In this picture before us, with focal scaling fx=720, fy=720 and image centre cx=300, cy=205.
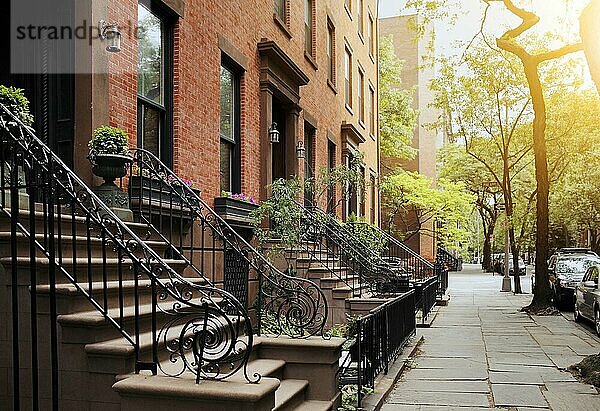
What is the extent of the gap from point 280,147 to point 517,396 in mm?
9527

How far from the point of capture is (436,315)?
66.0ft

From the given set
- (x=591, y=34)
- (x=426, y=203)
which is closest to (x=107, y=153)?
(x=591, y=34)

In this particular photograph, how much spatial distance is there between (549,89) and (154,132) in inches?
949

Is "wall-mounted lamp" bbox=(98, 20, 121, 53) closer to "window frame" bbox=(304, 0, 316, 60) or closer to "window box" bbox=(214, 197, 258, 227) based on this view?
"window box" bbox=(214, 197, 258, 227)

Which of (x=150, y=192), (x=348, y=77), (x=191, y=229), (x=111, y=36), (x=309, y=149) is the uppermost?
(x=348, y=77)

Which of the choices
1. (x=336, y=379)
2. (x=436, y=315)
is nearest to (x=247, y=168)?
(x=336, y=379)

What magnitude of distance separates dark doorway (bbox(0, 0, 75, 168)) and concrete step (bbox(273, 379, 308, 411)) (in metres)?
3.66

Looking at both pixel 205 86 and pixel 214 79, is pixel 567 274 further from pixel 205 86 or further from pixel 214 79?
pixel 205 86

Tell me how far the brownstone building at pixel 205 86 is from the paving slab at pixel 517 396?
5277 mm

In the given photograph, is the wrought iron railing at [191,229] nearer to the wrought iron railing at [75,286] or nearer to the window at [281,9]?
the wrought iron railing at [75,286]

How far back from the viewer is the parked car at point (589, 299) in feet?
52.5

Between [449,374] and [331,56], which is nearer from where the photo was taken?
[449,374]

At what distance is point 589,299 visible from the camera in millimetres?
17000

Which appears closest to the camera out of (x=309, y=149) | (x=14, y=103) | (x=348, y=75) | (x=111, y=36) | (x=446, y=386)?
(x=14, y=103)
